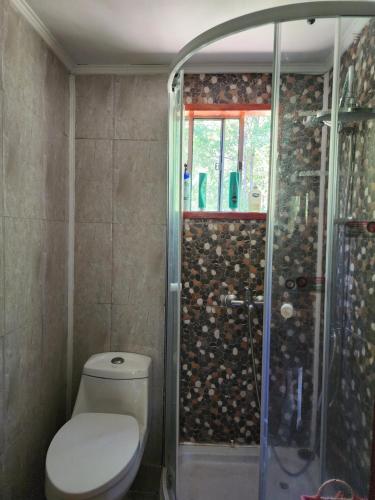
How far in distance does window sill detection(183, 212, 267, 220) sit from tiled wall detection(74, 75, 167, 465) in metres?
0.17

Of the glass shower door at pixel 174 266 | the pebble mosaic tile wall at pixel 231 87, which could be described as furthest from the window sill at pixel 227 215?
the pebble mosaic tile wall at pixel 231 87

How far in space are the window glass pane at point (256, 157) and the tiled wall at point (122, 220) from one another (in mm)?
496

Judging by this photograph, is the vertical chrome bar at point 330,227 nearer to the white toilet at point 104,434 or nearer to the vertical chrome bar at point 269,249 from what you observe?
the vertical chrome bar at point 269,249

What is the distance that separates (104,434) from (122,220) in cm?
111

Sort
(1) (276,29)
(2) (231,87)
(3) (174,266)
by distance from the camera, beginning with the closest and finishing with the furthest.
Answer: (1) (276,29)
(3) (174,266)
(2) (231,87)

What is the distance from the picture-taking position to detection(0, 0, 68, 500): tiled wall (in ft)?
4.63

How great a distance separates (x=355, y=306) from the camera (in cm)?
123

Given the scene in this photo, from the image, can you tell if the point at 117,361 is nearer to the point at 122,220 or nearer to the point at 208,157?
the point at 122,220

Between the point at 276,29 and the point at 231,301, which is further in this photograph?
the point at 231,301

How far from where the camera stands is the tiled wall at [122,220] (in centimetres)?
201

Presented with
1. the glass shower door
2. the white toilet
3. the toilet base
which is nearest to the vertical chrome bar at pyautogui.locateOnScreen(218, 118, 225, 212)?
the glass shower door

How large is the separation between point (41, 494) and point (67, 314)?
918 mm

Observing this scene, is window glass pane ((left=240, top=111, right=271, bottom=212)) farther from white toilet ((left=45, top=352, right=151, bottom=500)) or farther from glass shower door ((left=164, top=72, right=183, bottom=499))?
white toilet ((left=45, top=352, right=151, bottom=500))

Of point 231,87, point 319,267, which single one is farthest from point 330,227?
point 231,87
